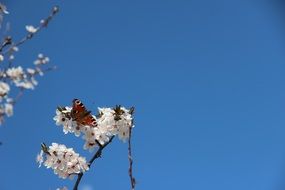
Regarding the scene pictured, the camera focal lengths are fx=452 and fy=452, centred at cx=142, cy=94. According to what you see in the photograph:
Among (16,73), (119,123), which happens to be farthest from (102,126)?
(16,73)

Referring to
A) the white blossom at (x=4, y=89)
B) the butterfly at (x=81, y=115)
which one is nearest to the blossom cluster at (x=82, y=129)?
the butterfly at (x=81, y=115)

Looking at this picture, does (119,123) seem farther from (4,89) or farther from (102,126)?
(4,89)

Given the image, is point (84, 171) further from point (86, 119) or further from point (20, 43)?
point (20, 43)

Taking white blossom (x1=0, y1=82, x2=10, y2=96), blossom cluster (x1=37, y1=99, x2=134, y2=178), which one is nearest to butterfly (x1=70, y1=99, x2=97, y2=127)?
blossom cluster (x1=37, y1=99, x2=134, y2=178)

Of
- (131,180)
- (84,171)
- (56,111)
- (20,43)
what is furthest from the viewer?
(56,111)

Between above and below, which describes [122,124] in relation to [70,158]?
above

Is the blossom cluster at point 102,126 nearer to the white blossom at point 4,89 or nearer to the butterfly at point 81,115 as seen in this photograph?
the butterfly at point 81,115

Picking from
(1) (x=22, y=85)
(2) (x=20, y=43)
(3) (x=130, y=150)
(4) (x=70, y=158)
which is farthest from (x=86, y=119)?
(3) (x=130, y=150)
